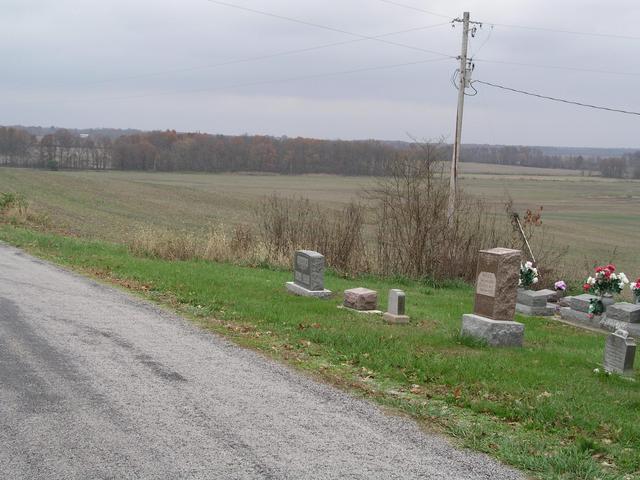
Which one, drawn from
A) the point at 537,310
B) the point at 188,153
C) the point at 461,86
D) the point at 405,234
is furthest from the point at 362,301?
the point at 188,153

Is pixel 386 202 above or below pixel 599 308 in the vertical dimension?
above

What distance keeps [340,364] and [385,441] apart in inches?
107

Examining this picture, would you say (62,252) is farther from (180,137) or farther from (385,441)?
(180,137)

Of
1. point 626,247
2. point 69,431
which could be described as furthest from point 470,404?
point 626,247

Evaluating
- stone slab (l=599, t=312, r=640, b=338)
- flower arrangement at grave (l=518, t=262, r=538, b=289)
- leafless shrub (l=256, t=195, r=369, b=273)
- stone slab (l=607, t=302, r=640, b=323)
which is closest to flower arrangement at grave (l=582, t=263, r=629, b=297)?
stone slab (l=607, t=302, r=640, b=323)

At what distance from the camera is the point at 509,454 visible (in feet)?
→ 19.0

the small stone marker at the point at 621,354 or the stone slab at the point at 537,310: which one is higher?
the small stone marker at the point at 621,354

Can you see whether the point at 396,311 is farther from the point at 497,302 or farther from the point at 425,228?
the point at 425,228

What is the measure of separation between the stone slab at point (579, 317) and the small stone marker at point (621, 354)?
18.0ft

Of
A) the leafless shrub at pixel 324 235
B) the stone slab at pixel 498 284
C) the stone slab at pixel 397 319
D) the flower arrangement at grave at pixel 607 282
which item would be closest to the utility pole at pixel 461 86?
the leafless shrub at pixel 324 235

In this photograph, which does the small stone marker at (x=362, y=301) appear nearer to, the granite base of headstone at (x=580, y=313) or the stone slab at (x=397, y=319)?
the stone slab at (x=397, y=319)

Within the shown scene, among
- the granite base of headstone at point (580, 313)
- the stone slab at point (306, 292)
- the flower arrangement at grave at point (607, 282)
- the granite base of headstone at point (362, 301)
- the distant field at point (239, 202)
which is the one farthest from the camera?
the distant field at point (239, 202)

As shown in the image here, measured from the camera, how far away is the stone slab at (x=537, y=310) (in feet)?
50.2

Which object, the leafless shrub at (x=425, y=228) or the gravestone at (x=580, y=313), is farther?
the leafless shrub at (x=425, y=228)
